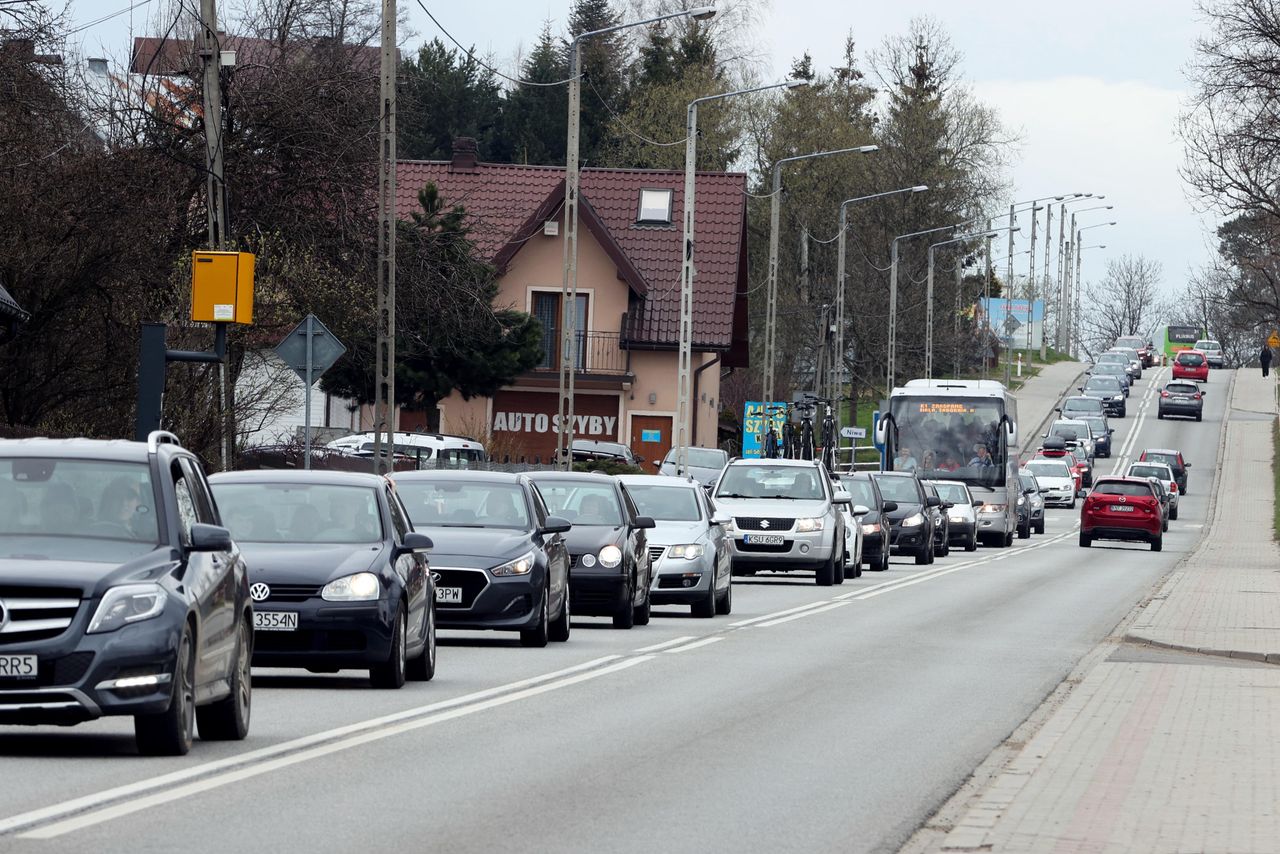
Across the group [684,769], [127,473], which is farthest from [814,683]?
[127,473]

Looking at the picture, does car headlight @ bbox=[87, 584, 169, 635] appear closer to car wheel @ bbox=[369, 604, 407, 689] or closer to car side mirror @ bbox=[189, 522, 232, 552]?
car side mirror @ bbox=[189, 522, 232, 552]

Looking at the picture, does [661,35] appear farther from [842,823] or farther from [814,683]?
[842,823]

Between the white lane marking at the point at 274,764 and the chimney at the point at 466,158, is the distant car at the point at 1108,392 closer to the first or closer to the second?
the chimney at the point at 466,158

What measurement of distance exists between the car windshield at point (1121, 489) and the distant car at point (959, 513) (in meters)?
2.90

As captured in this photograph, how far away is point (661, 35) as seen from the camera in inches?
3974

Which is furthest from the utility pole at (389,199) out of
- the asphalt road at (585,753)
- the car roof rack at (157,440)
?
the car roof rack at (157,440)

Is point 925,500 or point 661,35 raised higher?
point 661,35

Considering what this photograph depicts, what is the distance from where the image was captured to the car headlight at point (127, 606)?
1059 centimetres

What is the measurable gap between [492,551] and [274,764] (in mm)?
8278

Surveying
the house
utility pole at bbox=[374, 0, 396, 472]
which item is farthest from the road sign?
the house

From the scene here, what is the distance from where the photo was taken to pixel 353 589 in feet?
49.7

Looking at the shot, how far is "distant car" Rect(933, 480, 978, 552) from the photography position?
171 ft

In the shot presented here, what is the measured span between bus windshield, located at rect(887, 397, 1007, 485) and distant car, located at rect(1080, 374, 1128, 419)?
5884cm

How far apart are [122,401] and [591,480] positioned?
8200 mm
